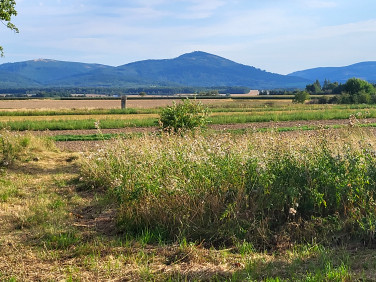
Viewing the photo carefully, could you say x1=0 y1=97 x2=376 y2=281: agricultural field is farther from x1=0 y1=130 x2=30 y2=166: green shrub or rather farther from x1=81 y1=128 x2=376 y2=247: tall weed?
x1=0 y1=130 x2=30 y2=166: green shrub

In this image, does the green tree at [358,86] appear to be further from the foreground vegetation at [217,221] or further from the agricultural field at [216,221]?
the foreground vegetation at [217,221]

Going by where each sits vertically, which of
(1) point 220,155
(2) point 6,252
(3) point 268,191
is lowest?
(2) point 6,252

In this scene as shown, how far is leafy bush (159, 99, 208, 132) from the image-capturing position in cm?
1502

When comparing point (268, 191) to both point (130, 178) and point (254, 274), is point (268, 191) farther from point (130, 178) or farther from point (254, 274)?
point (130, 178)

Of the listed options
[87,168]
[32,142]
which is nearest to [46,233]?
[87,168]

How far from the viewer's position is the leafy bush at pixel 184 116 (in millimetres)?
15023

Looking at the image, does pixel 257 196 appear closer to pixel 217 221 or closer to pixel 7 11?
pixel 217 221

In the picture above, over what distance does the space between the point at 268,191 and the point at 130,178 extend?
7.75 feet

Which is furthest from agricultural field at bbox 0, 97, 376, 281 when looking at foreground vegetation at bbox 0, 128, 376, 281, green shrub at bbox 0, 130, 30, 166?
green shrub at bbox 0, 130, 30, 166

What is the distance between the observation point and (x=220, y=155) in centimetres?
704

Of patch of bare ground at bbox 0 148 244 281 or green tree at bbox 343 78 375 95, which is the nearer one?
patch of bare ground at bbox 0 148 244 281

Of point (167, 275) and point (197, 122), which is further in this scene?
point (197, 122)

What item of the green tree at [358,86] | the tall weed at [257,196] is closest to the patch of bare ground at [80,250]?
the tall weed at [257,196]

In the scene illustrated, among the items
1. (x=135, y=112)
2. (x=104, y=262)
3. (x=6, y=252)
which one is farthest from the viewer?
(x=135, y=112)
